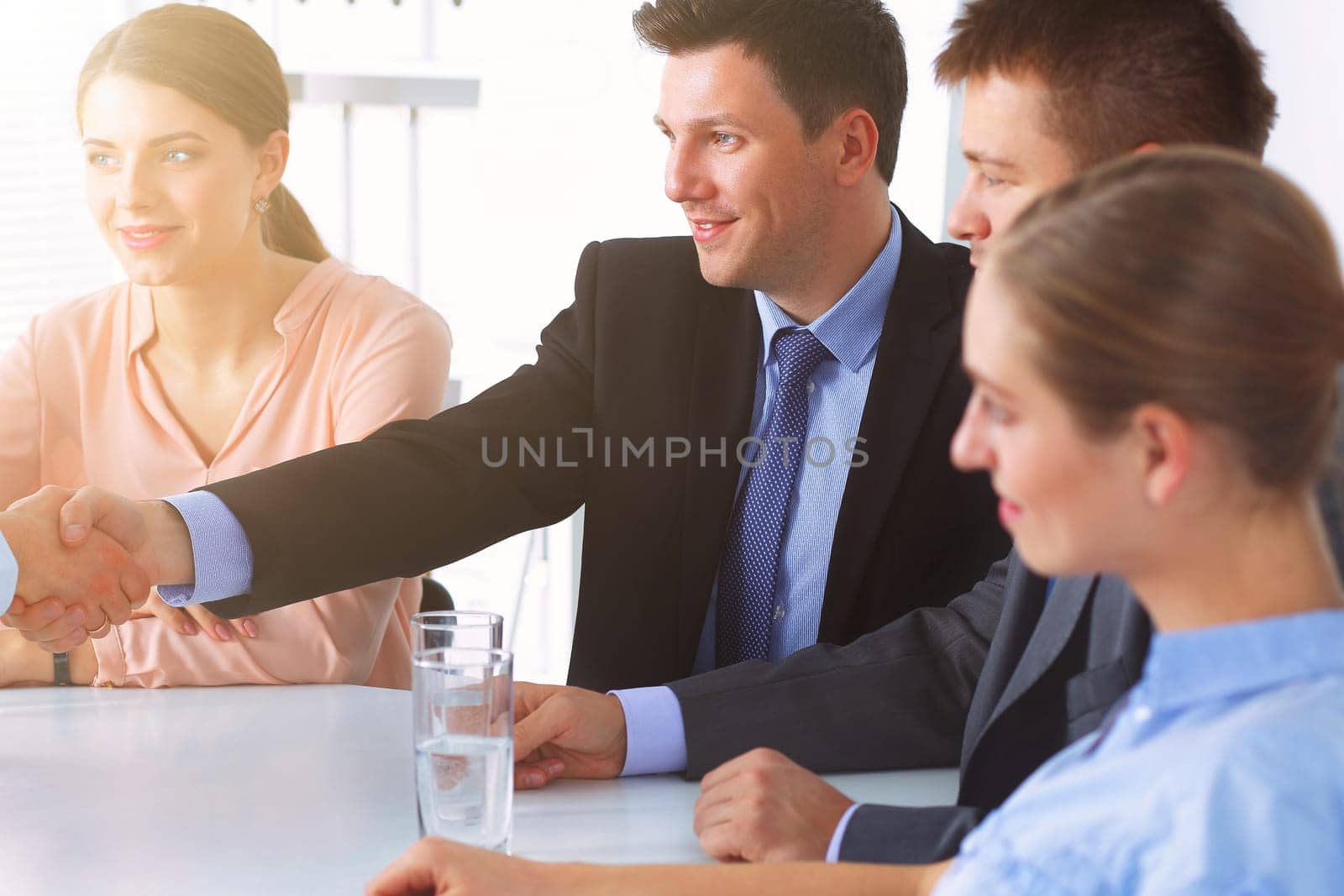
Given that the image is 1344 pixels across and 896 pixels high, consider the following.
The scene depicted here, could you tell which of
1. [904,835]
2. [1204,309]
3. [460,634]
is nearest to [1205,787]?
[1204,309]

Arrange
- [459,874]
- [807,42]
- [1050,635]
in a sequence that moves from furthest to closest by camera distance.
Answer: [807,42]
[1050,635]
[459,874]

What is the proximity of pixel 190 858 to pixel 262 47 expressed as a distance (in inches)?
62.4

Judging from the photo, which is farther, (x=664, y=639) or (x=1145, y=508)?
(x=664, y=639)

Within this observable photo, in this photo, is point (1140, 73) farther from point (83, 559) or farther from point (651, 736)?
point (83, 559)

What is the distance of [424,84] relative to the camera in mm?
3809

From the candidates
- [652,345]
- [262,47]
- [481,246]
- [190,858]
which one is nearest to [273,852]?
[190,858]

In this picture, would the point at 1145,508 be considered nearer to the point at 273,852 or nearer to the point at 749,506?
the point at 273,852

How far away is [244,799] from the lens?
1.12 meters

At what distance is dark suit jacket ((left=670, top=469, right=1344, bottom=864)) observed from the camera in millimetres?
1023

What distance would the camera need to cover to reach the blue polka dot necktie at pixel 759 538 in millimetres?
1709

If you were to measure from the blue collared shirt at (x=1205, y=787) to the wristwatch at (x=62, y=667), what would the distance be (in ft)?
3.69

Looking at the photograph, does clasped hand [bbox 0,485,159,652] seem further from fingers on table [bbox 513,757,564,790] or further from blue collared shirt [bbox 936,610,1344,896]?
blue collared shirt [bbox 936,610,1344,896]

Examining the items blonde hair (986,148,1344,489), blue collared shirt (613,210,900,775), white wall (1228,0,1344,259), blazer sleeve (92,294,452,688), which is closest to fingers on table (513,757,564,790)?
blazer sleeve (92,294,452,688)

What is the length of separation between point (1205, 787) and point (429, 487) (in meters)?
1.20
